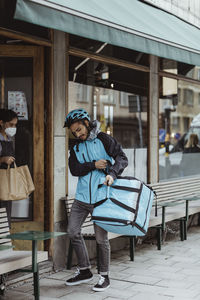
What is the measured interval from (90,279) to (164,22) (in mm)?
4298

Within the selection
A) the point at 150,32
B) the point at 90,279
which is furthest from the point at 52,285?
the point at 150,32

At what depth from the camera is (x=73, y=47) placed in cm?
700

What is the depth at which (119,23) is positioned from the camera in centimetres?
601

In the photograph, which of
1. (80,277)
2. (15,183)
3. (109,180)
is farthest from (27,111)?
(80,277)

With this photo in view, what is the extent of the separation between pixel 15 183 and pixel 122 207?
1.36 metres

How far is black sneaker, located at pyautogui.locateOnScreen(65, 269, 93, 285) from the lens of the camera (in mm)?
5883

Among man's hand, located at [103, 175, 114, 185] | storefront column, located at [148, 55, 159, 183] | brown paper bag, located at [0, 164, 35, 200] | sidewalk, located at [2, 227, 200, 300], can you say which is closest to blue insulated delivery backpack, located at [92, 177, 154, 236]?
man's hand, located at [103, 175, 114, 185]

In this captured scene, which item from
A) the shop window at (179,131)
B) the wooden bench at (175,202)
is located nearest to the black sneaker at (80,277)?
the wooden bench at (175,202)

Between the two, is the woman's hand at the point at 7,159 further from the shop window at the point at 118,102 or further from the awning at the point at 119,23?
the awning at the point at 119,23

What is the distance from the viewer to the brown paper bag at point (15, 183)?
5980 mm

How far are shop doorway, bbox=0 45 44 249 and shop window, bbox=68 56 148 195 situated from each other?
61cm

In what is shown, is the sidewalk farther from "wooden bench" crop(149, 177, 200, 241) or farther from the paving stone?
"wooden bench" crop(149, 177, 200, 241)

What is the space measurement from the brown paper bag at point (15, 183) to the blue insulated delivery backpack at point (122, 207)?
996 millimetres

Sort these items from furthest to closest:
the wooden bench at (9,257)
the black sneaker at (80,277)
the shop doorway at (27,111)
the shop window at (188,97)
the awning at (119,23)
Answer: the shop window at (188,97) → the shop doorway at (27,111) → the black sneaker at (80,277) → the wooden bench at (9,257) → the awning at (119,23)
